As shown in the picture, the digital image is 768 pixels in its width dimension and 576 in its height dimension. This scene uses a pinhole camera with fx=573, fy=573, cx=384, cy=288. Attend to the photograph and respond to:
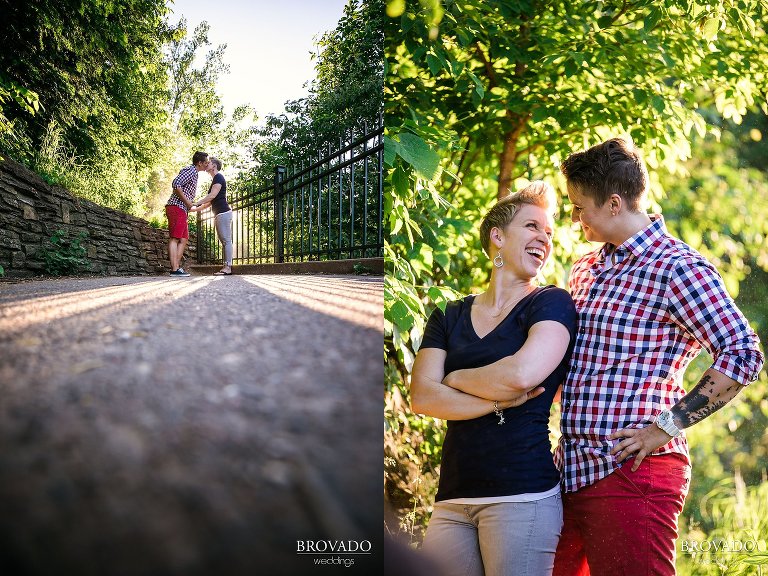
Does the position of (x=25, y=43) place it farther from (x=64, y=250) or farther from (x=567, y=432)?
(x=567, y=432)

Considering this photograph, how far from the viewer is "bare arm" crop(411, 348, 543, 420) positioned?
1.08 meters

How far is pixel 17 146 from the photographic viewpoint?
1.04m

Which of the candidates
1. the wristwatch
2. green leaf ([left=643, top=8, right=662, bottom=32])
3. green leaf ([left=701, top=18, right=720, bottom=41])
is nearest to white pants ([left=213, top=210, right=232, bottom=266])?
the wristwatch

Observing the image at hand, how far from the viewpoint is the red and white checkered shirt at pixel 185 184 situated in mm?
1146

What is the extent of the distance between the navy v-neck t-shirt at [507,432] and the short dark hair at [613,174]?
22 centimetres

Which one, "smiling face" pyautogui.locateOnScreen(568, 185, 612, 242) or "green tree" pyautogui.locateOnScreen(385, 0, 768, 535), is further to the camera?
"green tree" pyautogui.locateOnScreen(385, 0, 768, 535)

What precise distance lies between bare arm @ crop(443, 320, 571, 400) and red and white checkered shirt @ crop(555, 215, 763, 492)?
0.08 m

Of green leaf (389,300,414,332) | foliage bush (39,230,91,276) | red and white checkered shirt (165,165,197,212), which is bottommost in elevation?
green leaf (389,300,414,332)

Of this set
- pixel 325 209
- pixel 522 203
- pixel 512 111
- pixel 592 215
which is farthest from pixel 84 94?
pixel 512 111

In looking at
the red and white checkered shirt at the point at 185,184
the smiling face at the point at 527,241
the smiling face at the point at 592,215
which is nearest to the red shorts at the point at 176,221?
the red and white checkered shirt at the point at 185,184

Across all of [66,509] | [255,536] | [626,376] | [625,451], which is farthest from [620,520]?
[66,509]

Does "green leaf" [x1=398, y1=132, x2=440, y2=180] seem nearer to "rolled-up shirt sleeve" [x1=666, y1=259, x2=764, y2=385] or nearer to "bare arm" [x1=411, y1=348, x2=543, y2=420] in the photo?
"bare arm" [x1=411, y1=348, x2=543, y2=420]

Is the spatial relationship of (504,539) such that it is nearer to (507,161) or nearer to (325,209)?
(325,209)

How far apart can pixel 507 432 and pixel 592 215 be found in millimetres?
470
